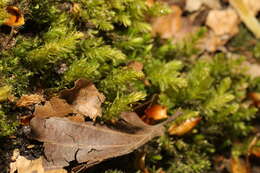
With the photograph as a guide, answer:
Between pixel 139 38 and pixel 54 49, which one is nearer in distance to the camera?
pixel 54 49

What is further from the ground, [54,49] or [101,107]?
[54,49]

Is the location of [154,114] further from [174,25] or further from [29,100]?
[174,25]

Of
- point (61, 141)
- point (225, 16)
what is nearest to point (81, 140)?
point (61, 141)

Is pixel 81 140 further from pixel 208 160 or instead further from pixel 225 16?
pixel 225 16

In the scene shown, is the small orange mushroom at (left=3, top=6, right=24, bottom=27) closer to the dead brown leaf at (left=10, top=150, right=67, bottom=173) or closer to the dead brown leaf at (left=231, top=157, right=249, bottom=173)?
the dead brown leaf at (left=10, top=150, right=67, bottom=173)

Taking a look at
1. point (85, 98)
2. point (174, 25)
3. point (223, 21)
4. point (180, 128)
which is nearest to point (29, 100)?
point (85, 98)

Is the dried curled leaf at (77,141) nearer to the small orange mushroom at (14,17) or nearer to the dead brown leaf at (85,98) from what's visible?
the dead brown leaf at (85,98)

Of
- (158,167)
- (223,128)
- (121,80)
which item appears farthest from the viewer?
(223,128)


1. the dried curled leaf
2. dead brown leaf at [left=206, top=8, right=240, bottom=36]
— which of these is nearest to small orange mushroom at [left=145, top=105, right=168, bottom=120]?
the dried curled leaf
